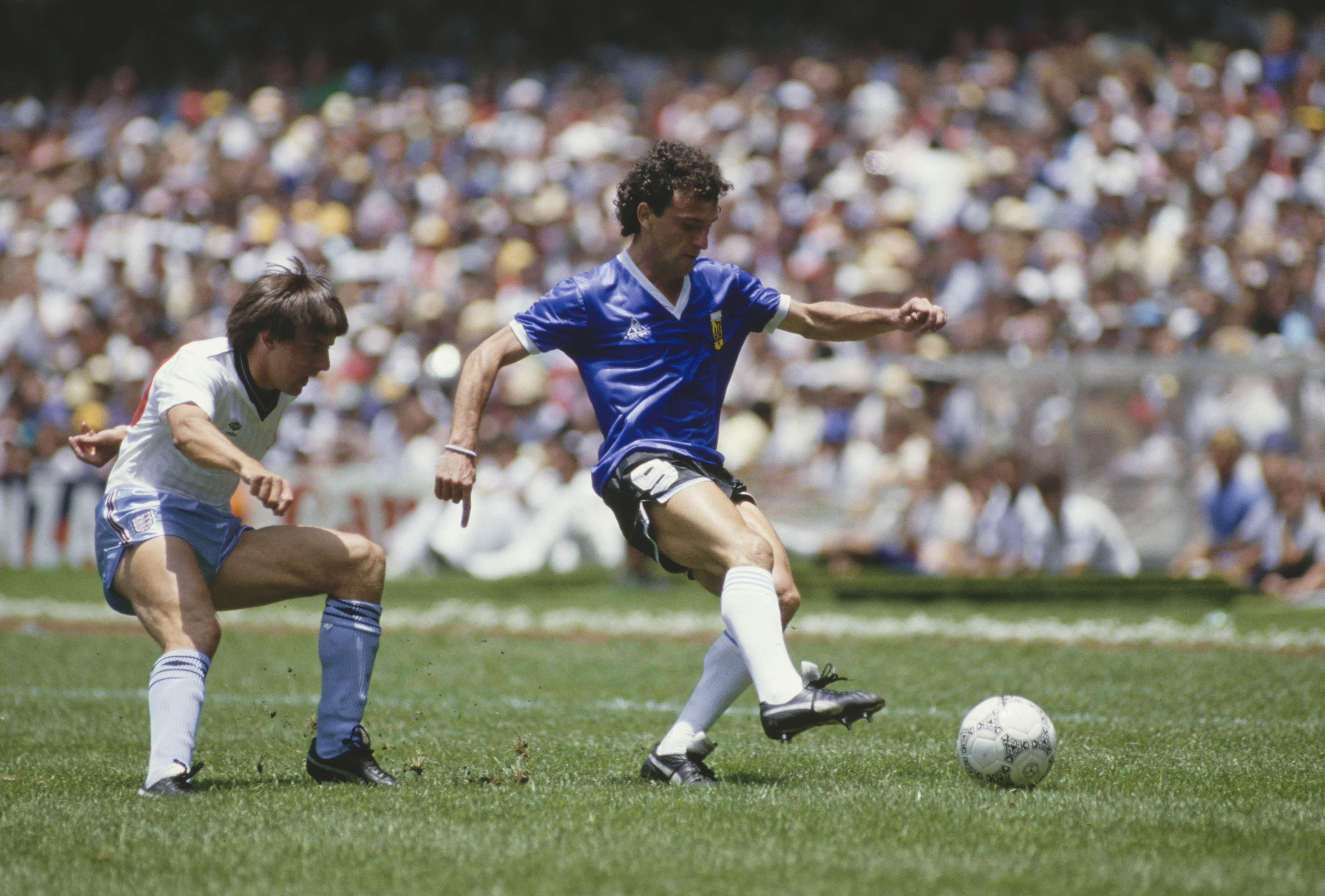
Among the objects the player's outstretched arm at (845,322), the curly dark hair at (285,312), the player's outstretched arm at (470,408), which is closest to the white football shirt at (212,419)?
the curly dark hair at (285,312)

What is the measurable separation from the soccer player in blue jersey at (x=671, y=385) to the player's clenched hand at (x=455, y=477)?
0.02m

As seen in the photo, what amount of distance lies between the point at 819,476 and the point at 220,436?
11.1 m

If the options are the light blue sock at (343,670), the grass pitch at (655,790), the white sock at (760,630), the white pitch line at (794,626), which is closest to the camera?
the grass pitch at (655,790)

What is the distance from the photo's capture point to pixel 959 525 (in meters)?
15.0

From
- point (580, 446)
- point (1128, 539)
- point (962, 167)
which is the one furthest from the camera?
point (962, 167)

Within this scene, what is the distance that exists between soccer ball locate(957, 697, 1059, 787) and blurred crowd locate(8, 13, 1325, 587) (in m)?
9.73

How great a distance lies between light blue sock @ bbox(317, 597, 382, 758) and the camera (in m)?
5.48

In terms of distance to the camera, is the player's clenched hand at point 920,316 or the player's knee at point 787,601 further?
the player's clenched hand at point 920,316

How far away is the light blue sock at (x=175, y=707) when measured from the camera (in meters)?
5.11

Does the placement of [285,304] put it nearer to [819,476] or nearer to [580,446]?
[819,476]

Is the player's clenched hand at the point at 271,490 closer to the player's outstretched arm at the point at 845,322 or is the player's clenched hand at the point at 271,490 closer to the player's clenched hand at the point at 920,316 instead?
the player's outstretched arm at the point at 845,322

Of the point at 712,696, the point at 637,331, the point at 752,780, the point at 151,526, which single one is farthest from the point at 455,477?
the point at 752,780

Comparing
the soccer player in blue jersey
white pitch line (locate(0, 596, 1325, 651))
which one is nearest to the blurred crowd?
white pitch line (locate(0, 596, 1325, 651))

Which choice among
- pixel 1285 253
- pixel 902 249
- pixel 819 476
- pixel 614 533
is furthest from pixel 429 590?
pixel 1285 253
